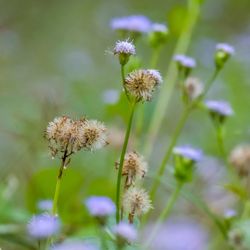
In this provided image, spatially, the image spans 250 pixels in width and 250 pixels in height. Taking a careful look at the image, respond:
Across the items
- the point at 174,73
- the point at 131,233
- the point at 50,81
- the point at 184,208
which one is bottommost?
the point at 131,233

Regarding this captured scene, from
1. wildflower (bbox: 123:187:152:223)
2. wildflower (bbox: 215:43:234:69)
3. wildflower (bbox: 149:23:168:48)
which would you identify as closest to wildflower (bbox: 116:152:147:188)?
wildflower (bbox: 123:187:152:223)

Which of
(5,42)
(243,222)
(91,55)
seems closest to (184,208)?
(243,222)

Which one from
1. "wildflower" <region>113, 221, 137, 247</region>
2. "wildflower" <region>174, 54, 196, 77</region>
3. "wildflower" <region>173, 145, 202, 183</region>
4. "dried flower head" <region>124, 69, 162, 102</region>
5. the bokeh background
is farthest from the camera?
the bokeh background

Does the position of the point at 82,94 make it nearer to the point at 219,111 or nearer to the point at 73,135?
the point at 219,111

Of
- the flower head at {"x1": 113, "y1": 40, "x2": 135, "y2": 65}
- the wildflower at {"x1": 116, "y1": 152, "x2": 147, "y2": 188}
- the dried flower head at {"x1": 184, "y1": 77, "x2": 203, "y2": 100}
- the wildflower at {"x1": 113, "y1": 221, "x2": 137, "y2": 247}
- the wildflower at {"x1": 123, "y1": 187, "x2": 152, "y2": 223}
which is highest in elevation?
the dried flower head at {"x1": 184, "y1": 77, "x2": 203, "y2": 100}

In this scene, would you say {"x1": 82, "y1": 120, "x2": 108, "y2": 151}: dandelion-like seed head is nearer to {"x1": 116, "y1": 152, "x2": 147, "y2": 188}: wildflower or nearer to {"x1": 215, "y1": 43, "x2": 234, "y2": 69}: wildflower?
{"x1": 116, "y1": 152, "x2": 147, "y2": 188}: wildflower

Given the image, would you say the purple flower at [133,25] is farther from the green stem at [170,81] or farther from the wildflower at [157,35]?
the green stem at [170,81]

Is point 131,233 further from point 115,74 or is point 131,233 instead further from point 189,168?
point 115,74

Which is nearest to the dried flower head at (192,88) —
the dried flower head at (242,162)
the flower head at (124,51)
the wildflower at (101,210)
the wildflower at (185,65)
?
the wildflower at (185,65)
